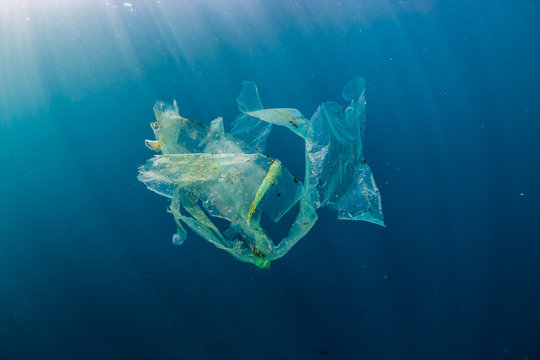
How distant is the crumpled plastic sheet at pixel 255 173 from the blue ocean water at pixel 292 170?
211 millimetres

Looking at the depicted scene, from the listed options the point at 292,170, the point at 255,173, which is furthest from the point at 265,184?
the point at 292,170

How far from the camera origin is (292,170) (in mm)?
1427

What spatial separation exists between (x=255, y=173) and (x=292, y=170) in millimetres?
369

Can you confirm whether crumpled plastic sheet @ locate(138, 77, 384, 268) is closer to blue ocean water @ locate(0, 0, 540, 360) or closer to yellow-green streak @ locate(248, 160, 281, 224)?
yellow-green streak @ locate(248, 160, 281, 224)

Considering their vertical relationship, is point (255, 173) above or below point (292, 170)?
above

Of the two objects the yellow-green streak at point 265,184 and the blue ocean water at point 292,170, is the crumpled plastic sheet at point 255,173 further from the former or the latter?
the blue ocean water at point 292,170

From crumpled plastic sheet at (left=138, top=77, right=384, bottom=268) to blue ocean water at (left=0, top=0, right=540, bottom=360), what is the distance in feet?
0.69

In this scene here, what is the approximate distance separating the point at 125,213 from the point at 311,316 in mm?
1084

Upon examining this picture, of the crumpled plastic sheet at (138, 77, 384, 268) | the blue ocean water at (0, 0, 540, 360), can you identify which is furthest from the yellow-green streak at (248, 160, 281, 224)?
the blue ocean water at (0, 0, 540, 360)

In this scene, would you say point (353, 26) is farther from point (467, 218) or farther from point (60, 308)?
point (60, 308)

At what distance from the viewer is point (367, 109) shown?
4.70 ft

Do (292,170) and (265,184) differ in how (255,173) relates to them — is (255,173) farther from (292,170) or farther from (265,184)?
(292,170)

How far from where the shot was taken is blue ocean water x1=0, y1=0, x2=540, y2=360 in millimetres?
1419

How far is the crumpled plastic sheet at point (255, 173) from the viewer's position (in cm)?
110
